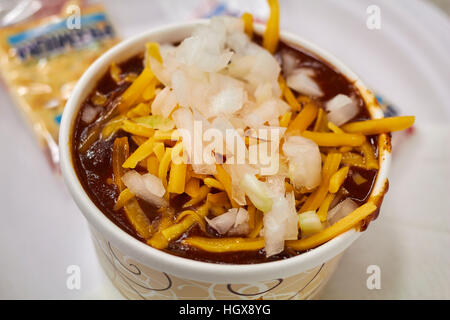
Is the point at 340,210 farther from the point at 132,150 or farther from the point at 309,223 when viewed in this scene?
the point at 132,150

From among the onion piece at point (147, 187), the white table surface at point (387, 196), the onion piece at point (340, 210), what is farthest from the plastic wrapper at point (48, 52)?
the onion piece at point (340, 210)

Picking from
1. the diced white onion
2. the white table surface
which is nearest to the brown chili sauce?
the diced white onion

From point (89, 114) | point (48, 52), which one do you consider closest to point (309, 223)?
point (89, 114)

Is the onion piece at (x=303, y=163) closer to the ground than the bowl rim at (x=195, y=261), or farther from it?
farther from it

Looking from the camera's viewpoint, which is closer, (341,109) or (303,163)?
(303,163)

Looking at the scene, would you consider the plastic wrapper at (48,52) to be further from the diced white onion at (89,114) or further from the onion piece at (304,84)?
the onion piece at (304,84)

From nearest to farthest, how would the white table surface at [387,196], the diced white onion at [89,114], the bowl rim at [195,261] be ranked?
the bowl rim at [195,261] < the diced white onion at [89,114] < the white table surface at [387,196]

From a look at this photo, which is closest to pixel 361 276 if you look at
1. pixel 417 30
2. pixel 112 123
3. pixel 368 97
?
pixel 368 97
